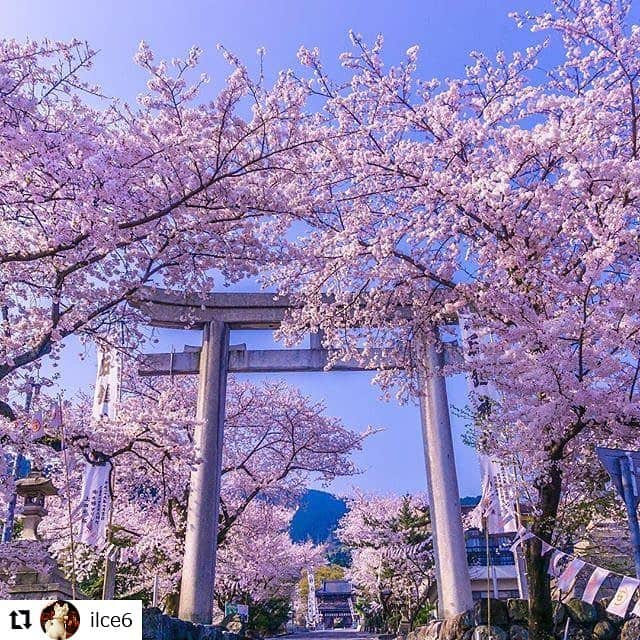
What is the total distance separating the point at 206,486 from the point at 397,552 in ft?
40.0

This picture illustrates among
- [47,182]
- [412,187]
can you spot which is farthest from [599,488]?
[47,182]

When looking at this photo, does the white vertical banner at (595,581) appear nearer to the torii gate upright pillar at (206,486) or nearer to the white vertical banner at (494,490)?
the white vertical banner at (494,490)

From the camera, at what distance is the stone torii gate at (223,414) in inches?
400

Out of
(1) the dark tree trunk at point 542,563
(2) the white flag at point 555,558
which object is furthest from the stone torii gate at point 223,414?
(2) the white flag at point 555,558

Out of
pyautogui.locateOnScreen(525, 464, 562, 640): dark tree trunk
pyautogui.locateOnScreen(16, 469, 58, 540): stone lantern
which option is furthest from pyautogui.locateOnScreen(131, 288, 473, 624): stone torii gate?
pyautogui.locateOnScreen(525, 464, 562, 640): dark tree trunk

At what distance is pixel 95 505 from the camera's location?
9.05 meters

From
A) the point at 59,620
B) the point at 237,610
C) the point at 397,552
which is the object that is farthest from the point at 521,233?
the point at 397,552

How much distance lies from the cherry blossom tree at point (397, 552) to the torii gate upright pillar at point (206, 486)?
37.3 ft

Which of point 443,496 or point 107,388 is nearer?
point 107,388

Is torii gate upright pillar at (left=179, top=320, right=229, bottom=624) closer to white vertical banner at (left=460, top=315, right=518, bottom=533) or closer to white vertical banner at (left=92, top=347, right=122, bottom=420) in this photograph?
white vertical banner at (left=92, top=347, right=122, bottom=420)

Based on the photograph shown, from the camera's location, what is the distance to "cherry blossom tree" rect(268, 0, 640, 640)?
235 inches

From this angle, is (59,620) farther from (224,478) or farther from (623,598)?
(224,478)

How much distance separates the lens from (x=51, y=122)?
5.17 meters

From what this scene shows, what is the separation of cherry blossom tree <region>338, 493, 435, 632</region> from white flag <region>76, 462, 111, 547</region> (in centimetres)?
1329
